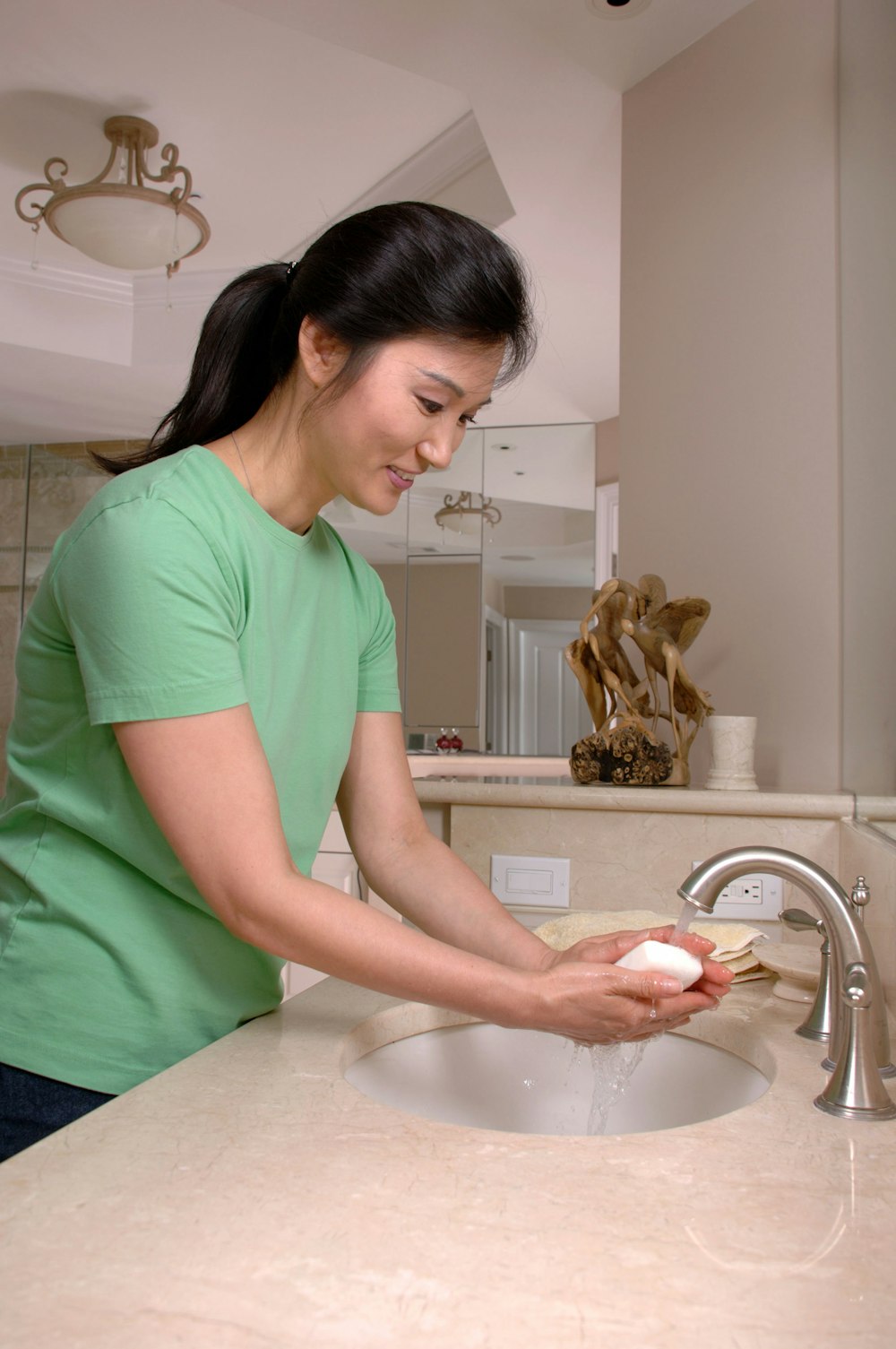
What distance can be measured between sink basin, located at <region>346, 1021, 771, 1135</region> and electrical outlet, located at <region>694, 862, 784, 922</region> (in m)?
0.37

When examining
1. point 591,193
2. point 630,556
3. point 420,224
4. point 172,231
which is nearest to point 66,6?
point 172,231

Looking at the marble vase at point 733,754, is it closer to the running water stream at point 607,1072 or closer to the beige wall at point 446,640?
the running water stream at point 607,1072

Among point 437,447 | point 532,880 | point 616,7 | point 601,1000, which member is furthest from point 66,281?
point 601,1000

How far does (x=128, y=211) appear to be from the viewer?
3.13 m

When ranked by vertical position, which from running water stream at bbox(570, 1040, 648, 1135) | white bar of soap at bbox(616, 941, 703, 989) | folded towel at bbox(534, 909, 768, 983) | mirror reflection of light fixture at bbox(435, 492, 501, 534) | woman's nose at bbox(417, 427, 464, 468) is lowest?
running water stream at bbox(570, 1040, 648, 1135)

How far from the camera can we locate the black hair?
0.91 meters

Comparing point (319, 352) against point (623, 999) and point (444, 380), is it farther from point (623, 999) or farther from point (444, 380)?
point (623, 999)

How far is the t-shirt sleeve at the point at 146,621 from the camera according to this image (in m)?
0.78

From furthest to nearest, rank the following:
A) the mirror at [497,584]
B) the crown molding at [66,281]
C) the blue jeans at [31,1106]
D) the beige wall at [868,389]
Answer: the mirror at [497,584]
the crown molding at [66,281]
the beige wall at [868,389]
the blue jeans at [31,1106]

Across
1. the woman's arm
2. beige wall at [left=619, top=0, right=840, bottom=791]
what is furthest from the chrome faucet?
beige wall at [left=619, top=0, right=840, bottom=791]

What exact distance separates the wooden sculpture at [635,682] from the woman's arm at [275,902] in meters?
0.85

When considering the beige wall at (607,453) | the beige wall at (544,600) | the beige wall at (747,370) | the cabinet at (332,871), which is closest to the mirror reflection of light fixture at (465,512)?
the beige wall at (544,600)

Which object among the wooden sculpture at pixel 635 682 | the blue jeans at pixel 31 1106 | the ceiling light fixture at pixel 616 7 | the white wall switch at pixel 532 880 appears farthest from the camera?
the ceiling light fixture at pixel 616 7

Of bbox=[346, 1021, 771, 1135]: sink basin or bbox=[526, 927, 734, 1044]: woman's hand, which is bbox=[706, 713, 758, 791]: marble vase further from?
bbox=[526, 927, 734, 1044]: woman's hand
